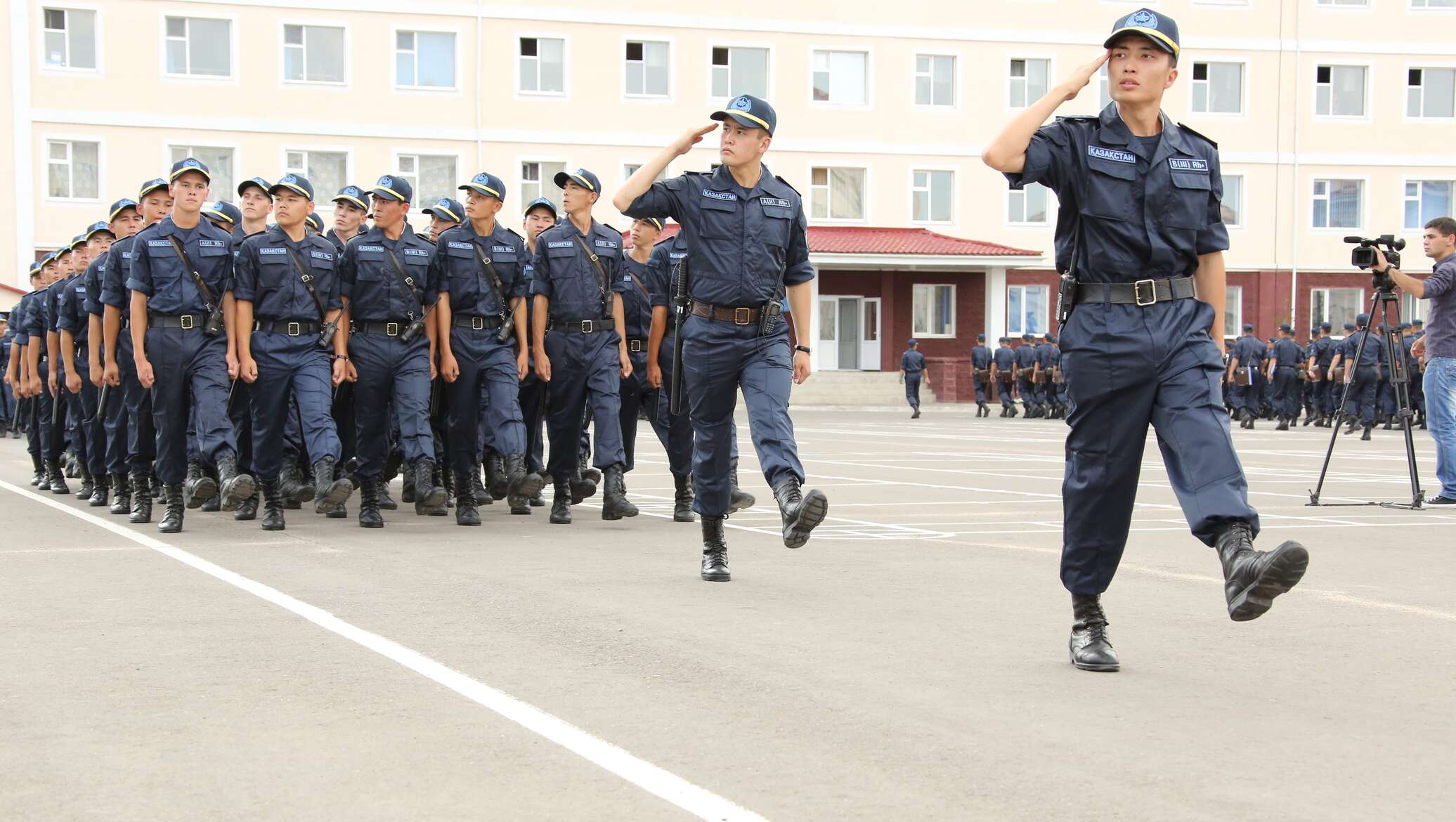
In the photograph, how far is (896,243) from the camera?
47969 mm

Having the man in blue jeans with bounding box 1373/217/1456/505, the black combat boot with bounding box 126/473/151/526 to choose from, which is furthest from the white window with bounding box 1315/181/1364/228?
the black combat boot with bounding box 126/473/151/526

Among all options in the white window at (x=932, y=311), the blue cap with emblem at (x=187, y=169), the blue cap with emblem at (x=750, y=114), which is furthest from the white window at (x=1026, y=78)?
the blue cap with emblem at (x=750, y=114)

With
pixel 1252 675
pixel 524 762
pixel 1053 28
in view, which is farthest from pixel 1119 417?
pixel 1053 28

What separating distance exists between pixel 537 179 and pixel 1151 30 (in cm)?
4242

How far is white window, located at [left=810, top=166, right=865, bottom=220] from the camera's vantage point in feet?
161

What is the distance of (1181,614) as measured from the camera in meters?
7.11

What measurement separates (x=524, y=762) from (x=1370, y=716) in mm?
2510

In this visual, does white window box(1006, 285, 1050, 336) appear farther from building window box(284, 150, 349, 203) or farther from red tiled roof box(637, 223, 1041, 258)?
building window box(284, 150, 349, 203)

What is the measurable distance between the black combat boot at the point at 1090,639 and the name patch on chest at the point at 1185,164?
1488 mm

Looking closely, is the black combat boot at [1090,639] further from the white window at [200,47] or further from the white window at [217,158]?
the white window at [200,47]

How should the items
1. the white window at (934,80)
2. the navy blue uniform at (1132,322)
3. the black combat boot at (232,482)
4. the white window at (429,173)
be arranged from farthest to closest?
the white window at (934,80) < the white window at (429,173) < the black combat boot at (232,482) < the navy blue uniform at (1132,322)

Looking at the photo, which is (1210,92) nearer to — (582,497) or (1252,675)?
(582,497)

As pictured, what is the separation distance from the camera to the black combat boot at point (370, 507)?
11156 millimetres

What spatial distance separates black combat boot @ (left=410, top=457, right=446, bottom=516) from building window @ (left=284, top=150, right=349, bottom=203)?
1386 inches
